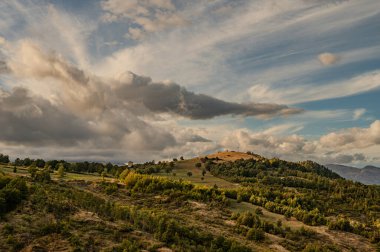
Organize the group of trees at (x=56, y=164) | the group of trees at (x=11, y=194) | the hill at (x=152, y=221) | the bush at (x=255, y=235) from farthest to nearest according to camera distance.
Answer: the group of trees at (x=56, y=164)
the bush at (x=255, y=235)
the group of trees at (x=11, y=194)
the hill at (x=152, y=221)

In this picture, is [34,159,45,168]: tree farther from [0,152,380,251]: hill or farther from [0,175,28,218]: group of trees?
[0,175,28,218]: group of trees

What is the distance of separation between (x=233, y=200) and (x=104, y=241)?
9767cm

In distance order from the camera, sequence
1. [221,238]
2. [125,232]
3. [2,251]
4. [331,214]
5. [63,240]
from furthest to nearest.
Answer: [331,214], [221,238], [125,232], [63,240], [2,251]

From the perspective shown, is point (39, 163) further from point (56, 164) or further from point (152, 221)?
point (152, 221)

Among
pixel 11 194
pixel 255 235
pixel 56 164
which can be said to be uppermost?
pixel 56 164

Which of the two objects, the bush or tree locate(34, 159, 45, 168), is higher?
tree locate(34, 159, 45, 168)

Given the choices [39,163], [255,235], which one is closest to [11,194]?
[255,235]

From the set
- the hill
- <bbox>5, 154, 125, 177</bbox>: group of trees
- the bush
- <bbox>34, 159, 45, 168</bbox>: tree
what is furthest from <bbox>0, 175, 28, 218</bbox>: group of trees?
<bbox>34, 159, 45, 168</bbox>: tree

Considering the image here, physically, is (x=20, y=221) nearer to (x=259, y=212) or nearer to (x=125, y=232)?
(x=125, y=232)

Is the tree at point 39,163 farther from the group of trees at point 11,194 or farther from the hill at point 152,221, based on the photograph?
the group of trees at point 11,194

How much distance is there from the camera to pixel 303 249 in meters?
80.9

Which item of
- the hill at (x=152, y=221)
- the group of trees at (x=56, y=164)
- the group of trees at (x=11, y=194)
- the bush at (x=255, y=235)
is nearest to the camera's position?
the hill at (x=152, y=221)

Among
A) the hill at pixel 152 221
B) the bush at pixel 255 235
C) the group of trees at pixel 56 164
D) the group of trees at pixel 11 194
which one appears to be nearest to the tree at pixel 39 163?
the group of trees at pixel 56 164

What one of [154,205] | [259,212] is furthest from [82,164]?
[259,212]
